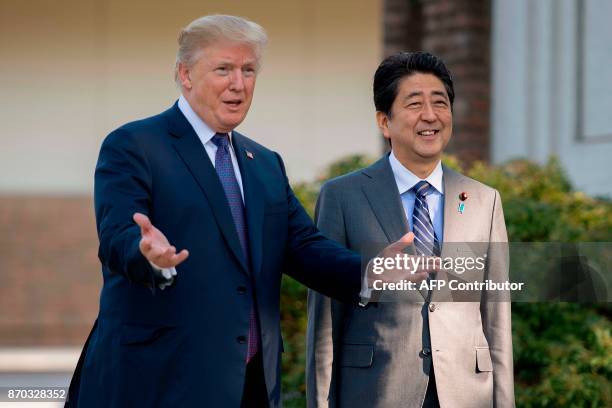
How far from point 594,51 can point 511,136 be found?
950mm

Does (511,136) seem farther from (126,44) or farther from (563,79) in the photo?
(126,44)

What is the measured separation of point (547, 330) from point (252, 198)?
268cm

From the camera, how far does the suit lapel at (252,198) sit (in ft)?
11.2

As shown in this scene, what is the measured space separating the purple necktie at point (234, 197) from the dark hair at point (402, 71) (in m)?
0.59

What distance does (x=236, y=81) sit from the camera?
342cm

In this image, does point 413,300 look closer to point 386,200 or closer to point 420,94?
point 386,200

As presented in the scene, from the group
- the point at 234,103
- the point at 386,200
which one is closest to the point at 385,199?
the point at 386,200

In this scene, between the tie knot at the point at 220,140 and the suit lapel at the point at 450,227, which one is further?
the suit lapel at the point at 450,227

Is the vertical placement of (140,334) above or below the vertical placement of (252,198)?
below

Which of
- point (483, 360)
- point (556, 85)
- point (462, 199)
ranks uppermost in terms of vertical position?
point (556, 85)

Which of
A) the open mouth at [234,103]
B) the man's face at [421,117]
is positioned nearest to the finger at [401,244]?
the man's face at [421,117]

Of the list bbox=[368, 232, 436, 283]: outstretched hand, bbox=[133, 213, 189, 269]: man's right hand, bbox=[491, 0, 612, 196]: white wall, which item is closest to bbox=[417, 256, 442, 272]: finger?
bbox=[368, 232, 436, 283]: outstretched hand

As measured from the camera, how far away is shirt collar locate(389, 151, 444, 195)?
12.5 ft

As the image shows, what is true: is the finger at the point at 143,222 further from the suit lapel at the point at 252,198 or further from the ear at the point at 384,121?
the ear at the point at 384,121
